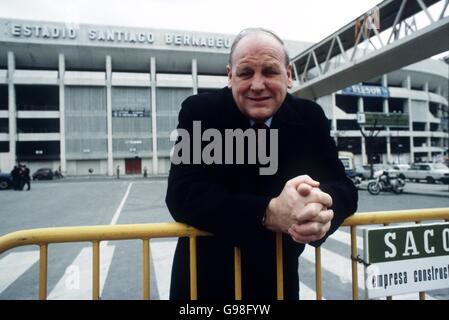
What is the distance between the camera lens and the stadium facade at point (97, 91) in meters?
32.5

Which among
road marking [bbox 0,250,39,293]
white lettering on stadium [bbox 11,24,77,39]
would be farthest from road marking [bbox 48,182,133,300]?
white lettering on stadium [bbox 11,24,77,39]

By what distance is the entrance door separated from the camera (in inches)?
1403

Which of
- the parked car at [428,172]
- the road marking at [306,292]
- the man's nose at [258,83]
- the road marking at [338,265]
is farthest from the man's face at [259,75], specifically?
the parked car at [428,172]

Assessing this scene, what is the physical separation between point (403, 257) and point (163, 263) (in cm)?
347

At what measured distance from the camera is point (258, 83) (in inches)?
43.3

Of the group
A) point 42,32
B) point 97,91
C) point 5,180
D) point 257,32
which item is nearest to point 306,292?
point 257,32

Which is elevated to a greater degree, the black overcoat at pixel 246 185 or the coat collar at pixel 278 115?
the coat collar at pixel 278 115

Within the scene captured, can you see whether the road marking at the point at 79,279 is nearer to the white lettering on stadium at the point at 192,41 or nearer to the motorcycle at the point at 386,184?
the motorcycle at the point at 386,184

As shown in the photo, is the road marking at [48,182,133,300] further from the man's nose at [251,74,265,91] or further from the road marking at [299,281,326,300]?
the man's nose at [251,74,265,91]

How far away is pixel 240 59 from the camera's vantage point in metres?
1.13

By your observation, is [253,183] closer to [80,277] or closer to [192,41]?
[80,277]

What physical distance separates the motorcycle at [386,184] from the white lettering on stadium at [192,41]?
91.8 feet

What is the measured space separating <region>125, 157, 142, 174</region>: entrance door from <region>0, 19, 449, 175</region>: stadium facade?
119 millimetres
